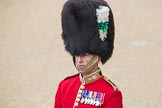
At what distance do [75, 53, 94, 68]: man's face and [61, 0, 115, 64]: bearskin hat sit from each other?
1 cm

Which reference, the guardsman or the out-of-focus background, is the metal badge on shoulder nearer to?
the guardsman

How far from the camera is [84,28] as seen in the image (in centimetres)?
153

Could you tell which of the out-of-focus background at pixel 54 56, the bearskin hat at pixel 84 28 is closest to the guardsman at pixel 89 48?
the bearskin hat at pixel 84 28

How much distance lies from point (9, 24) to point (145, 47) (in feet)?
4.88

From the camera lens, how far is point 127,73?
11.0ft

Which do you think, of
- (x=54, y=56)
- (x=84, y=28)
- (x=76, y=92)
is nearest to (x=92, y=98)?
(x=76, y=92)

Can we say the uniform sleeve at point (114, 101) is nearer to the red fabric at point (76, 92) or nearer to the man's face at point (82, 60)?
the red fabric at point (76, 92)

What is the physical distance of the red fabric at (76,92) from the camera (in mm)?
1482

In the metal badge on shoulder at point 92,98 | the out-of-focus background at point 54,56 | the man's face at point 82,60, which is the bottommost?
the out-of-focus background at point 54,56

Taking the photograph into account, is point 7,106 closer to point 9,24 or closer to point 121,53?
point 121,53

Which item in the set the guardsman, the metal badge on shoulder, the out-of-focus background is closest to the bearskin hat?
the guardsman

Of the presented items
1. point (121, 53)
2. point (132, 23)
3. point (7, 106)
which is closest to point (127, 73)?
point (121, 53)

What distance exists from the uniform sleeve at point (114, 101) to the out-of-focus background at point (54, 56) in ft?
4.78

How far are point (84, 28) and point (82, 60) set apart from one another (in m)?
0.11
